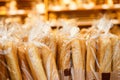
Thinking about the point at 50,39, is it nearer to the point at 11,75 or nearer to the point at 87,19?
the point at 11,75

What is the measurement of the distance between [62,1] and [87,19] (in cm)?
59

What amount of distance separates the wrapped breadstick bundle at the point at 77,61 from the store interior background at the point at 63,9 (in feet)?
9.51

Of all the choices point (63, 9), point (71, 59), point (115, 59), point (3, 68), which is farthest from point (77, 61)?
point (63, 9)

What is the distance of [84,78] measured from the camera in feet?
3.12

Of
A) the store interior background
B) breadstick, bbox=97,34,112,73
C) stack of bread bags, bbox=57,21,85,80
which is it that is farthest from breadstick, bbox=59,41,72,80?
the store interior background

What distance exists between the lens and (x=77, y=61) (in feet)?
3.08

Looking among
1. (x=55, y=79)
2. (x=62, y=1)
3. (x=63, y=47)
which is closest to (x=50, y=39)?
(x=63, y=47)

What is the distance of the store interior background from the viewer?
3.96 meters

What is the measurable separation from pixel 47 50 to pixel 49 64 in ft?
0.17

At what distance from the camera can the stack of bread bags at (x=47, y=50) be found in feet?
2.98

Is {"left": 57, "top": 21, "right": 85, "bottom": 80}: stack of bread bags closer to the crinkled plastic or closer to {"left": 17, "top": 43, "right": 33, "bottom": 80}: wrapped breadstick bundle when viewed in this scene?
the crinkled plastic

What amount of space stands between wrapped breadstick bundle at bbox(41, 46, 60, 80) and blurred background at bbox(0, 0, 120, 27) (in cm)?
292

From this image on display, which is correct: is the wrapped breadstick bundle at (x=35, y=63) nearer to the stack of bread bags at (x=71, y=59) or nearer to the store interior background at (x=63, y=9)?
the stack of bread bags at (x=71, y=59)

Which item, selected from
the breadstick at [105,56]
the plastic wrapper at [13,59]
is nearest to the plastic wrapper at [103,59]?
the breadstick at [105,56]
